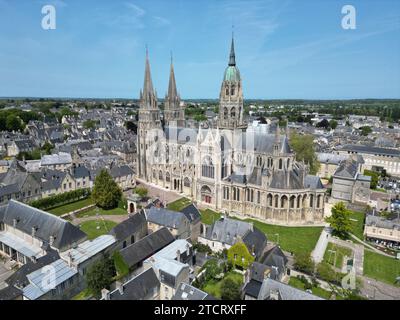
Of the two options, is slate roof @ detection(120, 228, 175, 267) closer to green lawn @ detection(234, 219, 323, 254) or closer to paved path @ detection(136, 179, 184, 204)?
green lawn @ detection(234, 219, 323, 254)

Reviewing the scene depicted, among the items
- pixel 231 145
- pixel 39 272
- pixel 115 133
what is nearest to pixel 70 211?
pixel 39 272

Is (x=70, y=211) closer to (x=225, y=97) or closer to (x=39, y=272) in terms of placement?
(x=39, y=272)

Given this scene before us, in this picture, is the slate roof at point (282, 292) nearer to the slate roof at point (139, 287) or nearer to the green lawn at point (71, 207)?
the slate roof at point (139, 287)

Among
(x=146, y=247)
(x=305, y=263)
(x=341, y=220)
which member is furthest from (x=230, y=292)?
(x=341, y=220)

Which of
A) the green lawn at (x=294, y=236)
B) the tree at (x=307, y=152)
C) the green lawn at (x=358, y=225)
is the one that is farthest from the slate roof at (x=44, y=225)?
the tree at (x=307, y=152)
